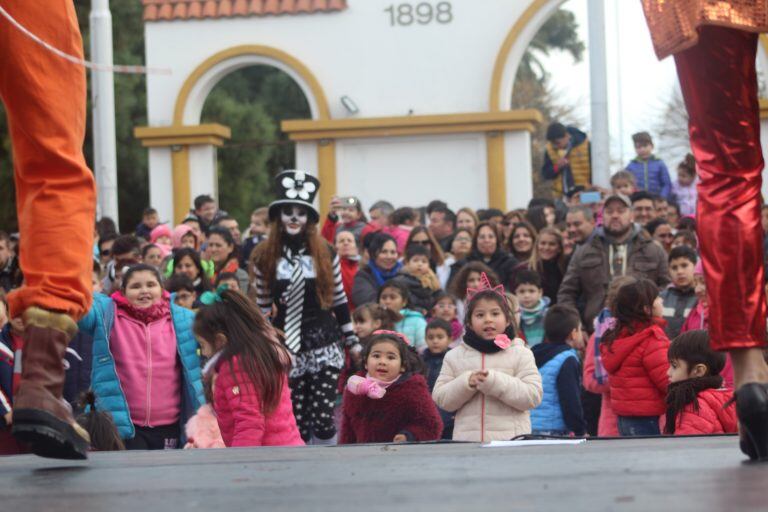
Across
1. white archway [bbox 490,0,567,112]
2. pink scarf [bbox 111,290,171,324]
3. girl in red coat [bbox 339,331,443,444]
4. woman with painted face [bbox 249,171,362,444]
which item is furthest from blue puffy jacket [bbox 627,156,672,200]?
pink scarf [bbox 111,290,171,324]

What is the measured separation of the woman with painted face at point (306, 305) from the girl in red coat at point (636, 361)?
74.1 inches

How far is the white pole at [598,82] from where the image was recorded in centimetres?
1678

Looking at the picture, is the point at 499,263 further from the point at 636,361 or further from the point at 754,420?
the point at 754,420

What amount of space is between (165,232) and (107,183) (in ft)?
10.7

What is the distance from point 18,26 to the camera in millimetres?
3682

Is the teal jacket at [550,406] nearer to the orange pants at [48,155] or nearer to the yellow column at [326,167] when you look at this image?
the orange pants at [48,155]

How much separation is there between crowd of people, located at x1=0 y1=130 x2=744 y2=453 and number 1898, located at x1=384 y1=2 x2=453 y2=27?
836 cm

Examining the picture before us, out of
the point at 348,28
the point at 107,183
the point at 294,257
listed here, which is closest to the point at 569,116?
the point at 348,28

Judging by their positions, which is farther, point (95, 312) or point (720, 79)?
point (95, 312)

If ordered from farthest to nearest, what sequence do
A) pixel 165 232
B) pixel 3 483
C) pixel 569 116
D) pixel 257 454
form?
1. pixel 569 116
2. pixel 165 232
3. pixel 257 454
4. pixel 3 483

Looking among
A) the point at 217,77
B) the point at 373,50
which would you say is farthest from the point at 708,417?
the point at 217,77

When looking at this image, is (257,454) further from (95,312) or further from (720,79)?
(95,312)

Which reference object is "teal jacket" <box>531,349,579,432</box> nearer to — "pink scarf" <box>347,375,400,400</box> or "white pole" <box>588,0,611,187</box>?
"pink scarf" <box>347,375,400,400</box>

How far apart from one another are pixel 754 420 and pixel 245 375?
3612 mm
